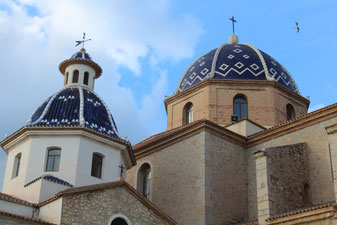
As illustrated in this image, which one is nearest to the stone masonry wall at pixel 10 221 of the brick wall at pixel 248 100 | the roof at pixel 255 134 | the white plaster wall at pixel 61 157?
the white plaster wall at pixel 61 157

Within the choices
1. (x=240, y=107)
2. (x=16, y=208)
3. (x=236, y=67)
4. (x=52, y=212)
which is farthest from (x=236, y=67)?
Result: (x=16, y=208)

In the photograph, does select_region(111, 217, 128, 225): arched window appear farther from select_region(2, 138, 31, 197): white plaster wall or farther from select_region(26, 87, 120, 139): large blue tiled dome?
select_region(26, 87, 120, 139): large blue tiled dome

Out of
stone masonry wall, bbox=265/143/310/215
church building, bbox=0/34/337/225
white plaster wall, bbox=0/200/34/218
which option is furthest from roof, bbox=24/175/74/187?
→ stone masonry wall, bbox=265/143/310/215

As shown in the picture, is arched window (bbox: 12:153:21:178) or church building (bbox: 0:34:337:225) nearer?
church building (bbox: 0:34:337:225)

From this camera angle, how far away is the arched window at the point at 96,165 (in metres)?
16.6

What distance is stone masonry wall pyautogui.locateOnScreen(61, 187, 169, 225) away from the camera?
13.1 meters

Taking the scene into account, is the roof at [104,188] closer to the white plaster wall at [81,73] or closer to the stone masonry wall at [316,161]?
the stone masonry wall at [316,161]

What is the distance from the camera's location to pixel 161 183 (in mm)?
18906

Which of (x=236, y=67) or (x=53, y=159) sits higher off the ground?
(x=236, y=67)

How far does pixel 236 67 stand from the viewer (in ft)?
75.2

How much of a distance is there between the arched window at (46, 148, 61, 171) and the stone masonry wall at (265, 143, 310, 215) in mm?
6500

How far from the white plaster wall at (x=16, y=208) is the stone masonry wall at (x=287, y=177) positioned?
6668mm

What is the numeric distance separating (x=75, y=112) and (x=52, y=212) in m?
4.72

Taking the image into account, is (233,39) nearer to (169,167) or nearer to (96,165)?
(169,167)
